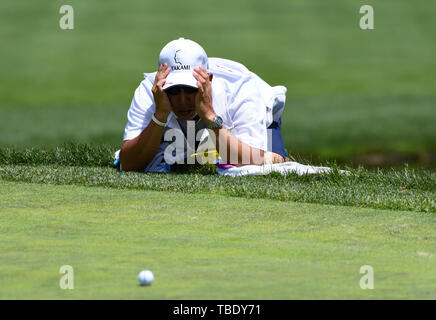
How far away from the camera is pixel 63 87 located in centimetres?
2566

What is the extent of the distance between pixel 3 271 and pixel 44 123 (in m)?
17.0

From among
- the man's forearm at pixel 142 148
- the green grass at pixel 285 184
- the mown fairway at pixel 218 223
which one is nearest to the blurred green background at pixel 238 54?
the mown fairway at pixel 218 223

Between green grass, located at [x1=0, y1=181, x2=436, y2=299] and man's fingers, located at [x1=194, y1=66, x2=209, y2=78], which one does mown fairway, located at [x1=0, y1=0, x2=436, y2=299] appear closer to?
green grass, located at [x1=0, y1=181, x2=436, y2=299]

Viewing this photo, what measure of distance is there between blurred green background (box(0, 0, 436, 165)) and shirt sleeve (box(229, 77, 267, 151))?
11642mm

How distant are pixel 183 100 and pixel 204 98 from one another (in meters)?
0.21

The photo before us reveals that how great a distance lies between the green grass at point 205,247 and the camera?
3.96m

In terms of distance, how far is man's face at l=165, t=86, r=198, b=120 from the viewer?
785 centimetres

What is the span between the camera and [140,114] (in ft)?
27.3

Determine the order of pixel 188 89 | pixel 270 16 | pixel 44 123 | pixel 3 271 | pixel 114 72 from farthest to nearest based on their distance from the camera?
pixel 270 16
pixel 114 72
pixel 44 123
pixel 188 89
pixel 3 271

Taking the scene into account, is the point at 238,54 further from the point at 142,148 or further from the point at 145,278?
the point at 145,278

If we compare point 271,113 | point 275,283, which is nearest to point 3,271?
point 275,283

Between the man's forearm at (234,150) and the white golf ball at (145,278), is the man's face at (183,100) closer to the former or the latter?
the man's forearm at (234,150)

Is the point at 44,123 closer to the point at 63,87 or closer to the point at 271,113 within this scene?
the point at 63,87

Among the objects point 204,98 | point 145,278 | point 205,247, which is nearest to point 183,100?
point 204,98
